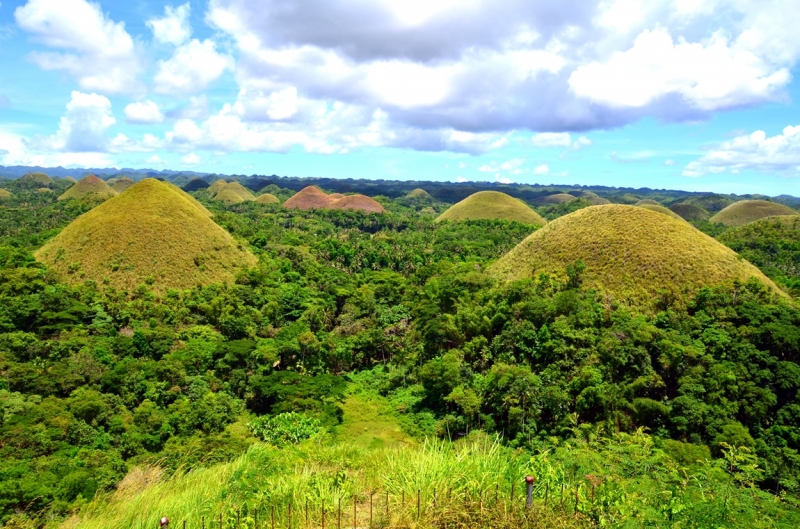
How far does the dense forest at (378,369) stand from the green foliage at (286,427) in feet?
1.34

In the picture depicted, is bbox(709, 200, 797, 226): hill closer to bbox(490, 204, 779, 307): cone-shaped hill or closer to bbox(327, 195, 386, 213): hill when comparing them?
bbox(327, 195, 386, 213): hill

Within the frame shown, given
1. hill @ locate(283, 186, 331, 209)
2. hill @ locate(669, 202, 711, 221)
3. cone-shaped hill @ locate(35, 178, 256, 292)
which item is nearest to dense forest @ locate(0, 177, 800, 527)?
cone-shaped hill @ locate(35, 178, 256, 292)

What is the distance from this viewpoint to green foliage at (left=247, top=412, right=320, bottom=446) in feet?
65.7

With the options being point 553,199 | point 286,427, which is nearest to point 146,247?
point 286,427

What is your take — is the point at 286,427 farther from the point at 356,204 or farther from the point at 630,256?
the point at 356,204

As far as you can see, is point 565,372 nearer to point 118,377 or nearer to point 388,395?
point 388,395

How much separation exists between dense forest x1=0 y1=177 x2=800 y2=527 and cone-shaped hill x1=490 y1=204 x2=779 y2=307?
172 cm

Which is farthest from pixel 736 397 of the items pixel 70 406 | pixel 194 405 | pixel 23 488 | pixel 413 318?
pixel 70 406

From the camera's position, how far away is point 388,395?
27.8 m

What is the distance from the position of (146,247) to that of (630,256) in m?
39.3

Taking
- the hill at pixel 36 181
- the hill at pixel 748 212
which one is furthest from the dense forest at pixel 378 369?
the hill at pixel 36 181

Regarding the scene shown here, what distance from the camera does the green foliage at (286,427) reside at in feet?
65.7

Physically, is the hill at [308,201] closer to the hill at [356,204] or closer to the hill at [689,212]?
the hill at [356,204]

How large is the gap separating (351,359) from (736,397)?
22.0 m
